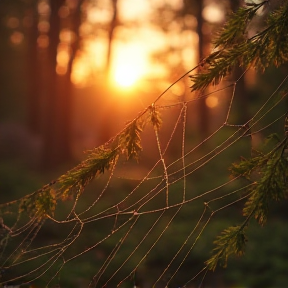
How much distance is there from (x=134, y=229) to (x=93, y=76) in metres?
24.0

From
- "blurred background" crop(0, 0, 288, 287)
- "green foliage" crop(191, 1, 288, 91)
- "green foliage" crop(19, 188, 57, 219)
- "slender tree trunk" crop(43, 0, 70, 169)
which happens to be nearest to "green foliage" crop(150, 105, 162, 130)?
"green foliage" crop(191, 1, 288, 91)

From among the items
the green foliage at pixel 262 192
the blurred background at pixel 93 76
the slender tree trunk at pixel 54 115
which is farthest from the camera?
the slender tree trunk at pixel 54 115

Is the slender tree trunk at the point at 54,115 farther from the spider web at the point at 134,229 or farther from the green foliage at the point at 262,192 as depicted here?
the green foliage at the point at 262,192

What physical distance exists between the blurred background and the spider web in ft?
0.87

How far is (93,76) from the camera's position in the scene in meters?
33.8

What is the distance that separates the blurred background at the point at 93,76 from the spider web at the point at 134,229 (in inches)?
10.5

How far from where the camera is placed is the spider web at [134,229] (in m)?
3.13

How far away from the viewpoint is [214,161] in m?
19.7

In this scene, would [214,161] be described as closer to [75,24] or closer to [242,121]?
[242,121]

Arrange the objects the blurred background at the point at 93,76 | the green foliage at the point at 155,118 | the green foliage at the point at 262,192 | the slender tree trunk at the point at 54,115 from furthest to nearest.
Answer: the slender tree trunk at the point at 54,115
the blurred background at the point at 93,76
the green foliage at the point at 155,118
the green foliage at the point at 262,192

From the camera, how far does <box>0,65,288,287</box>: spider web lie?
3.13m

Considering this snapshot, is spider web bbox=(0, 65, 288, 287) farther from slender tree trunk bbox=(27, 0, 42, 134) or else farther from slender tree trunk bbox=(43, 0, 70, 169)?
slender tree trunk bbox=(27, 0, 42, 134)

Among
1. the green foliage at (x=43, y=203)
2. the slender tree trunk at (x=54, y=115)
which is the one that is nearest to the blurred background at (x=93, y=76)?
the slender tree trunk at (x=54, y=115)

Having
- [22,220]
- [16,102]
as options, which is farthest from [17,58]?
[22,220]
